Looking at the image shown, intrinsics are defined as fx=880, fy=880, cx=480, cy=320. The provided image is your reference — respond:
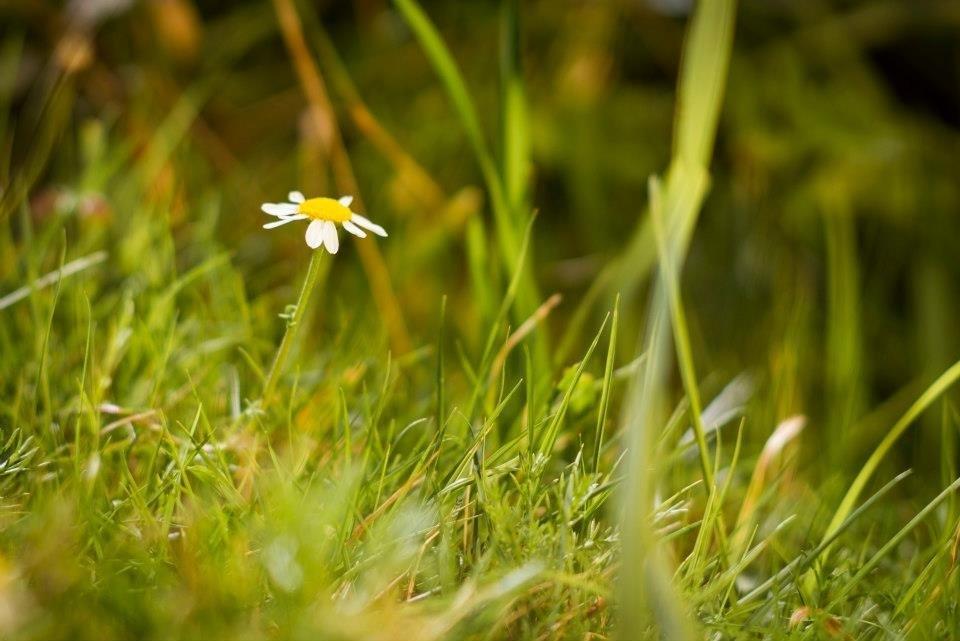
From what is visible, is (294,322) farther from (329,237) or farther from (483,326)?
(483,326)

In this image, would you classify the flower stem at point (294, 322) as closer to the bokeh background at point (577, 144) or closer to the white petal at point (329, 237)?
the white petal at point (329, 237)

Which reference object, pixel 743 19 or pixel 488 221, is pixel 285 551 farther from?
pixel 743 19

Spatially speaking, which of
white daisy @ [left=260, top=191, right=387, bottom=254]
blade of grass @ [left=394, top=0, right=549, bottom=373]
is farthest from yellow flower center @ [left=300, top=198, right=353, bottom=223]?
blade of grass @ [left=394, top=0, right=549, bottom=373]

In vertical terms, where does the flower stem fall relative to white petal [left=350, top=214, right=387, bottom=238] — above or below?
below

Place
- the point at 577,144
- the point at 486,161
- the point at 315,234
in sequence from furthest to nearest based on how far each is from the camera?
1. the point at 577,144
2. the point at 486,161
3. the point at 315,234

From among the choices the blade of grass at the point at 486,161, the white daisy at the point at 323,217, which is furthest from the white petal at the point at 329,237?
the blade of grass at the point at 486,161

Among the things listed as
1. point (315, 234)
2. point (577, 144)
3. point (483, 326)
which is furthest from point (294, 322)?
point (577, 144)

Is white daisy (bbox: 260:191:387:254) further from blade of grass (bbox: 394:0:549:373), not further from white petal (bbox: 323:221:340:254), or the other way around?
blade of grass (bbox: 394:0:549:373)
